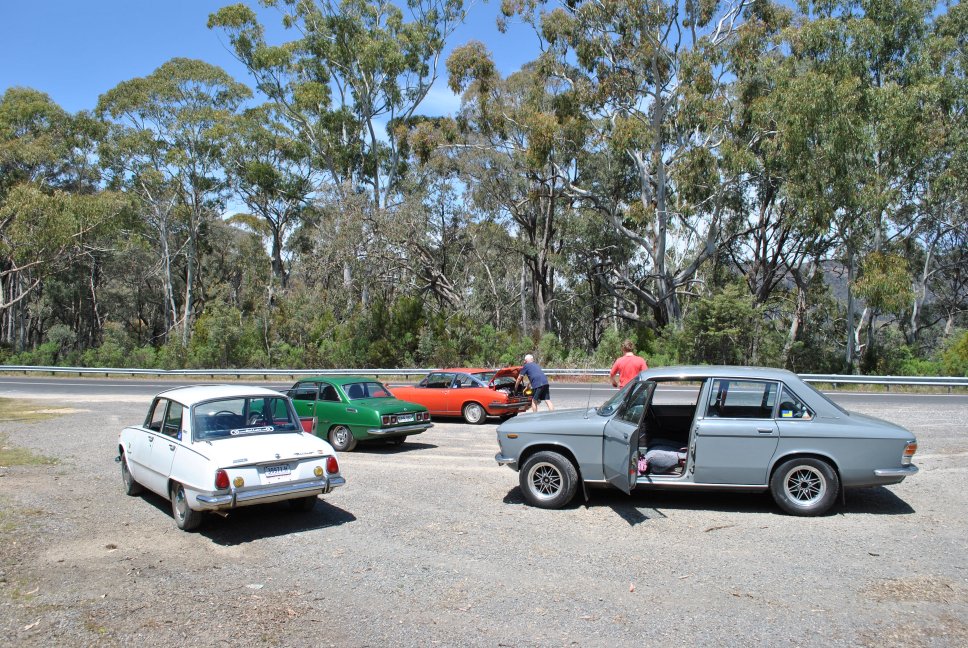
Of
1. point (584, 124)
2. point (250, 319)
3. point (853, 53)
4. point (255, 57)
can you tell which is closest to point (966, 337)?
point (853, 53)

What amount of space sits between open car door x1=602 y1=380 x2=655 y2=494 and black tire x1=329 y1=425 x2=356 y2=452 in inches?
227

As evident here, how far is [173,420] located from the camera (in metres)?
8.23

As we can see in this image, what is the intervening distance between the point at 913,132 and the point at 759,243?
1197 cm

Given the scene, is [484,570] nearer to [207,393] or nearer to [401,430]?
[207,393]

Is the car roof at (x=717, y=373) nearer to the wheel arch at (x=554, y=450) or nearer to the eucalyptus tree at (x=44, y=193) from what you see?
the wheel arch at (x=554, y=450)

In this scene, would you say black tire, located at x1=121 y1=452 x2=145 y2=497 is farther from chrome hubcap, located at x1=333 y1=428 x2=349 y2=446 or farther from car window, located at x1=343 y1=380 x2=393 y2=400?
car window, located at x1=343 y1=380 x2=393 y2=400

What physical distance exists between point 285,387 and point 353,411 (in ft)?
55.1

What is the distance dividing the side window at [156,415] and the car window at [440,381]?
8812mm

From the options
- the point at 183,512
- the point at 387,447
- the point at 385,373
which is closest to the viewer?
Result: the point at 183,512

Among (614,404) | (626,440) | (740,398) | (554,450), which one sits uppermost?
(740,398)

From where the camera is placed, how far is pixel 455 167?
38656 mm

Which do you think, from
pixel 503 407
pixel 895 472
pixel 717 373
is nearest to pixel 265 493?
pixel 717 373

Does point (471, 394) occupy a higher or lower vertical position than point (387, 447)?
higher

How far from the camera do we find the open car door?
23.8ft
